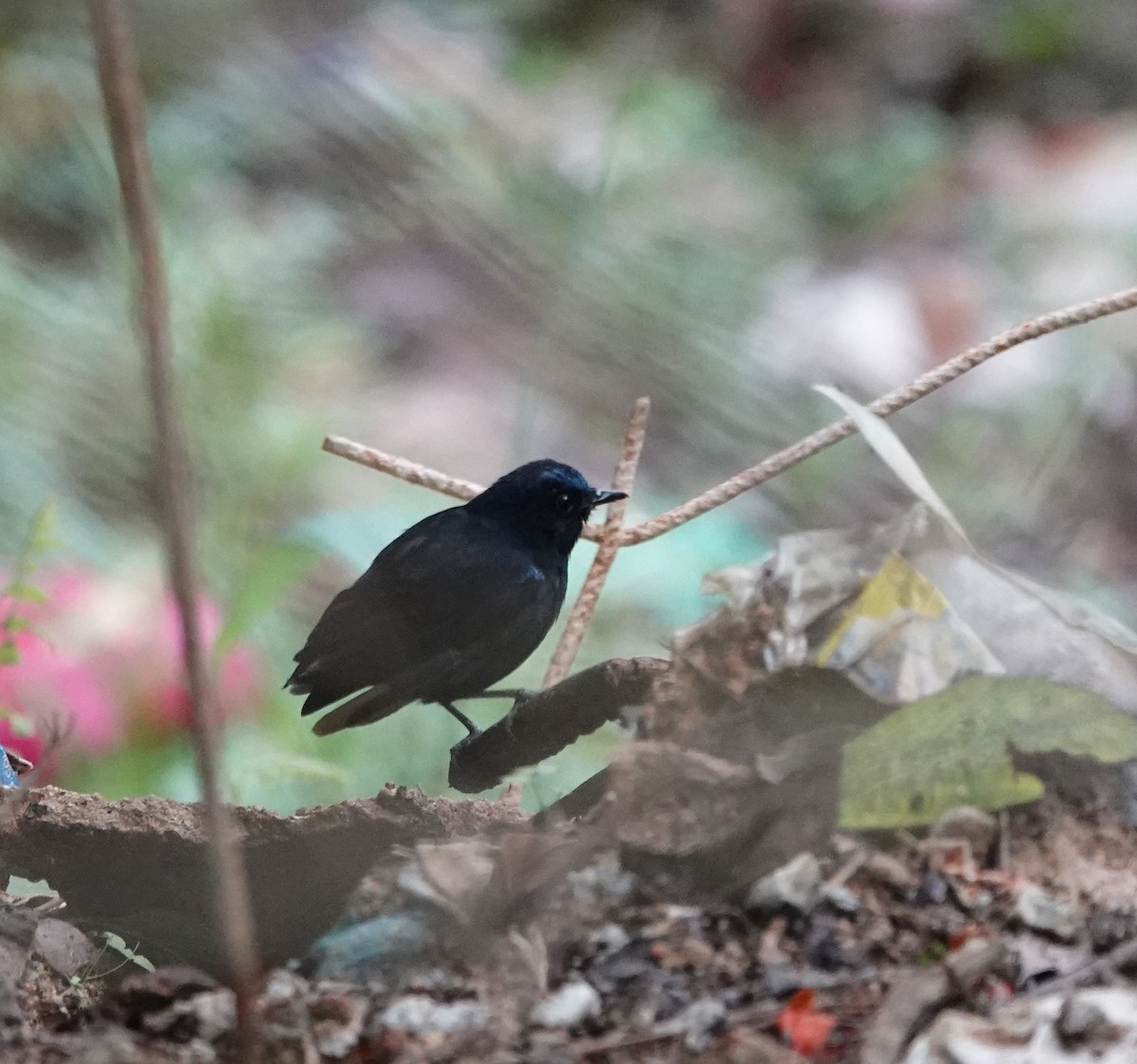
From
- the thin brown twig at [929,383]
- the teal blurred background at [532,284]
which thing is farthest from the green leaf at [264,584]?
the thin brown twig at [929,383]

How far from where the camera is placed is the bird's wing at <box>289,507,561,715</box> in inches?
52.1

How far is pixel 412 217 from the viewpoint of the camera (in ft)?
11.7

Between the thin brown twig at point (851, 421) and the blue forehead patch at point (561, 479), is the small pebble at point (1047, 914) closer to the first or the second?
the thin brown twig at point (851, 421)

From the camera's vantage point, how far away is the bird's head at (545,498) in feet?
4.72

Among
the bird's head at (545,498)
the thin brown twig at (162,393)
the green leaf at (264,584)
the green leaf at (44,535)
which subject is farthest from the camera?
the green leaf at (264,584)

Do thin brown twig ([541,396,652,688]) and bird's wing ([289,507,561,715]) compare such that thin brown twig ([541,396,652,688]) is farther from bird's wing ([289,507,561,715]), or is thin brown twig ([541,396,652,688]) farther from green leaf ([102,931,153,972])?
green leaf ([102,931,153,972])

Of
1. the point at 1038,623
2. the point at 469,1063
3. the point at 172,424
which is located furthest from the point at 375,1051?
the point at 1038,623

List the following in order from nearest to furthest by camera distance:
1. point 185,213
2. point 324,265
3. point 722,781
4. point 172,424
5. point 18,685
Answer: point 172,424 < point 722,781 < point 18,685 < point 185,213 < point 324,265

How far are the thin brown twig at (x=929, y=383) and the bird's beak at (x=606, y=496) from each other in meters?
0.07

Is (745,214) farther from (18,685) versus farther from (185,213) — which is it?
(18,685)

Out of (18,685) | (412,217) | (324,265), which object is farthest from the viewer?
(324,265)

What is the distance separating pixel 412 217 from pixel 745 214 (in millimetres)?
1103

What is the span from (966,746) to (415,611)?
486 millimetres

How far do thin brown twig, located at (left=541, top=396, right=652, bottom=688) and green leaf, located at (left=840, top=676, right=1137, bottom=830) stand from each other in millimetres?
384
